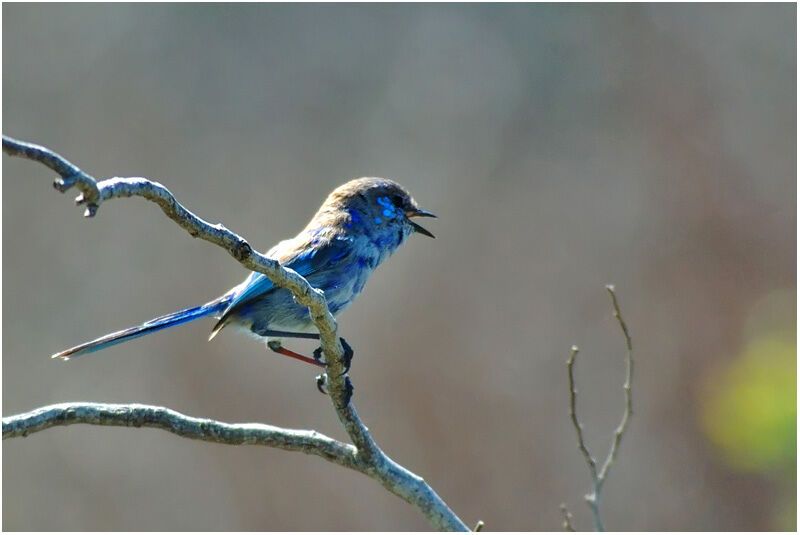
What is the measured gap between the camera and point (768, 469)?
7238 mm

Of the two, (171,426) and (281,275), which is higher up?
(281,275)

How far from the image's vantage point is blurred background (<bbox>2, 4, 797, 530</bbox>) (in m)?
8.41

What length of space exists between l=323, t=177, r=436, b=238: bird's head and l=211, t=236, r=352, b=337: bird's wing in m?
A: 0.22

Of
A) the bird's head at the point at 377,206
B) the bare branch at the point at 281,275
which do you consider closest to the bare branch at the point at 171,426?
the bare branch at the point at 281,275

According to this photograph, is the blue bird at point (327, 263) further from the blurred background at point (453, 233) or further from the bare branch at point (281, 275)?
the blurred background at point (453, 233)

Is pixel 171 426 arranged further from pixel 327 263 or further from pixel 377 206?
pixel 377 206

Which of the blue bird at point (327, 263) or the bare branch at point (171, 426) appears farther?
the blue bird at point (327, 263)

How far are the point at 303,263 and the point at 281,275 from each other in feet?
5.61

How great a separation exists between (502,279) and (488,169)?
106cm

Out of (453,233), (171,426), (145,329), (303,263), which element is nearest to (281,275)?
(171,426)

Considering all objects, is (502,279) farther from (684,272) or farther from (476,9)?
(476,9)

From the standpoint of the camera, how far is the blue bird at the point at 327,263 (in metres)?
4.55

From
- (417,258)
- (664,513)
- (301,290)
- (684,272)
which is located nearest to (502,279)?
(417,258)

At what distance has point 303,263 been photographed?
472cm
